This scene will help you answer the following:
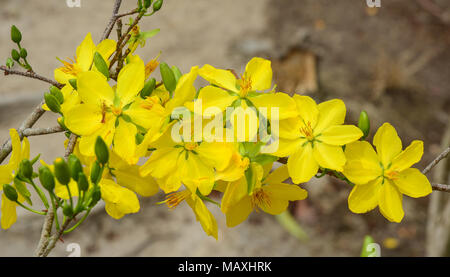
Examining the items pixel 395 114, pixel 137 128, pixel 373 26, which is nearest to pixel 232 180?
pixel 137 128

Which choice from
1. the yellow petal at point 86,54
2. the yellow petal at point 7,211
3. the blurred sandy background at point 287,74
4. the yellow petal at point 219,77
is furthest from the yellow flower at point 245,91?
the blurred sandy background at point 287,74

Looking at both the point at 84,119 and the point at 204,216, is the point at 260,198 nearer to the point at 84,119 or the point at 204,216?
the point at 204,216

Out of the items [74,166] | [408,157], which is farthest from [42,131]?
[408,157]

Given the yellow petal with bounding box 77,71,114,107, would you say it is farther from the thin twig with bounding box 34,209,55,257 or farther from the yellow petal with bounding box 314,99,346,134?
the yellow petal with bounding box 314,99,346,134

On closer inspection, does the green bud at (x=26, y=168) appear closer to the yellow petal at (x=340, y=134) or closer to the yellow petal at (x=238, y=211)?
the yellow petal at (x=238, y=211)

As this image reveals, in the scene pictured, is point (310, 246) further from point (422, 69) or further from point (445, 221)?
point (422, 69)
